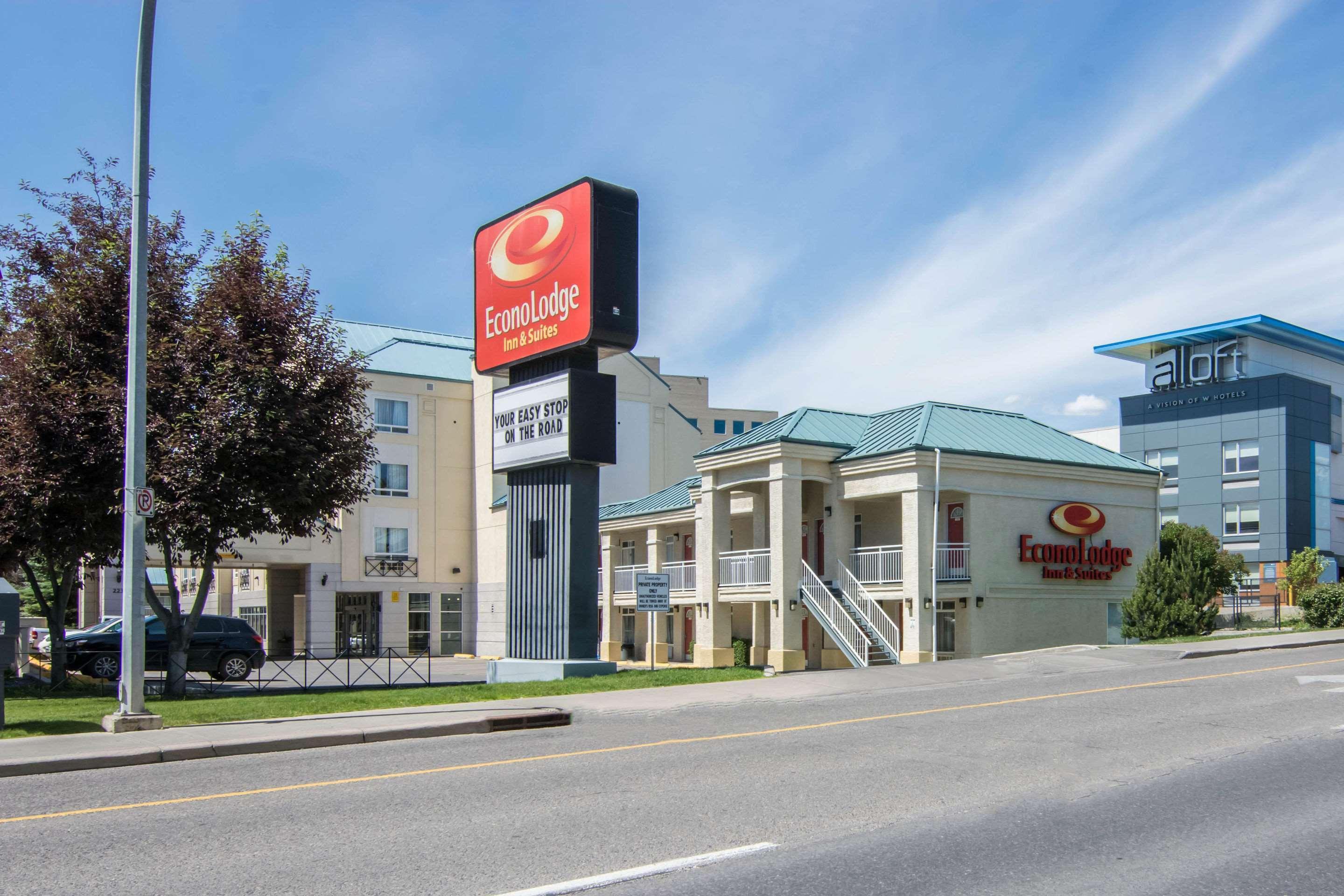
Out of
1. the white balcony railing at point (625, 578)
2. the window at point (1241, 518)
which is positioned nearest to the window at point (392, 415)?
the white balcony railing at point (625, 578)

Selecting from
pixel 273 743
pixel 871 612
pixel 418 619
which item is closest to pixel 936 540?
pixel 871 612

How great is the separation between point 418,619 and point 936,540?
30718 mm

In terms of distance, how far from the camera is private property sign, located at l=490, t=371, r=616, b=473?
72.6ft

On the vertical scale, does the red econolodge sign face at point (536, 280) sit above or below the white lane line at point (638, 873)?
above

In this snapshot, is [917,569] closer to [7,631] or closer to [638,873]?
[7,631]

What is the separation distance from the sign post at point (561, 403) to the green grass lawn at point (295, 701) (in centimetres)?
173

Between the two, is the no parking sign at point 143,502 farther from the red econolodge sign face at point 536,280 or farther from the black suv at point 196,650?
the black suv at point 196,650

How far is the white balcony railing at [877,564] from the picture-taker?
29234mm

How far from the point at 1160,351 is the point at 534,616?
6497cm

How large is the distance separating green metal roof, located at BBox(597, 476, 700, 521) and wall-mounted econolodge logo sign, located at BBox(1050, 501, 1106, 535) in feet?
37.7

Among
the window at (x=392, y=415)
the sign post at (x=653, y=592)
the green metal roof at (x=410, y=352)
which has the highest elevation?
the green metal roof at (x=410, y=352)

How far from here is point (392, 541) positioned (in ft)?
168

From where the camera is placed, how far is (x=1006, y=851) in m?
7.20

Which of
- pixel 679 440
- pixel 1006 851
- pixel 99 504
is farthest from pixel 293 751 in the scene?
pixel 679 440
